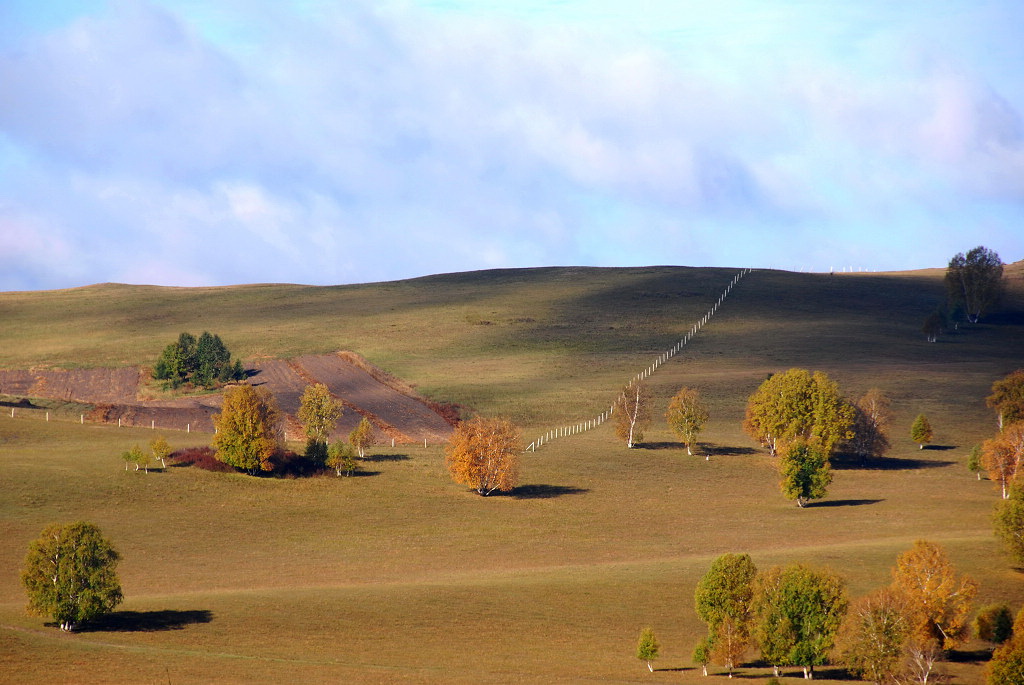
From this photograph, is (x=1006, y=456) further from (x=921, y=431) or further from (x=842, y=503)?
(x=921, y=431)

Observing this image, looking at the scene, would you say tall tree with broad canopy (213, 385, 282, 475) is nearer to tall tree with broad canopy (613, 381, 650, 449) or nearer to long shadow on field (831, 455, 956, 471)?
tall tree with broad canopy (613, 381, 650, 449)

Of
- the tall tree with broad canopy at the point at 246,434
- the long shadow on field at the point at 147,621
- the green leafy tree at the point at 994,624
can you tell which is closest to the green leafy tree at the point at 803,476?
the green leafy tree at the point at 994,624

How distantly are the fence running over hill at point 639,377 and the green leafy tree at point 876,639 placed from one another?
53.7 m

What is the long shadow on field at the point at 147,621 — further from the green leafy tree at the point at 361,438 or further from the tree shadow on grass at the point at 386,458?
the tree shadow on grass at the point at 386,458

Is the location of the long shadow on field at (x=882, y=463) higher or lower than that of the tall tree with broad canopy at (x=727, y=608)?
higher

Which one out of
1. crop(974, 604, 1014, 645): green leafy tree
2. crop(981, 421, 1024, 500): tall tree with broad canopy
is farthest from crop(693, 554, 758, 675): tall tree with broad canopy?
crop(981, 421, 1024, 500): tall tree with broad canopy

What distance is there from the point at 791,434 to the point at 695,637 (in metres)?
46.3

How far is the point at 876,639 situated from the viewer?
44656 mm

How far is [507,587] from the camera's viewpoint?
56.7 m

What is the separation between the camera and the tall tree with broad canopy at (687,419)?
9594 centimetres

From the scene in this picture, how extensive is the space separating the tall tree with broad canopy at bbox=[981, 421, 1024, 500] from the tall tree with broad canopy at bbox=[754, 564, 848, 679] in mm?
38881

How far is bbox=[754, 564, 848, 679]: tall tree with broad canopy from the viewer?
46156 millimetres

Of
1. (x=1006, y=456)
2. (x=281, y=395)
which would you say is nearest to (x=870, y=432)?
(x=1006, y=456)

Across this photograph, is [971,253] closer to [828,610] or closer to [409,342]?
[409,342]
